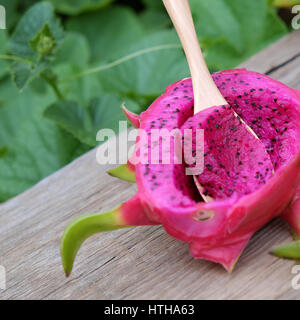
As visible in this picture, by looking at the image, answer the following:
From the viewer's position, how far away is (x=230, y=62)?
5.22 feet

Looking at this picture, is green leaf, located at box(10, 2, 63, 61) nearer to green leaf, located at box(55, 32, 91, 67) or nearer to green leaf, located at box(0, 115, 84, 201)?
green leaf, located at box(0, 115, 84, 201)

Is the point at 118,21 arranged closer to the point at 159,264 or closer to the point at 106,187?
the point at 106,187

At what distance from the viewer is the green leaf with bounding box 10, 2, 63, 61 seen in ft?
4.35

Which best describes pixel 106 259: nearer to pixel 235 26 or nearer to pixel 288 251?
pixel 288 251

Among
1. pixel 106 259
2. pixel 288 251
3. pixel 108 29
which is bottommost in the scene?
pixel 106 259

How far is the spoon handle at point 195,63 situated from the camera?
888mm

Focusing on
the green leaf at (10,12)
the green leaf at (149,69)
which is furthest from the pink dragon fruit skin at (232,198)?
the green leaf at (10,12)

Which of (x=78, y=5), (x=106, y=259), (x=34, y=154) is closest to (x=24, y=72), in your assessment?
(x=34, y=154)

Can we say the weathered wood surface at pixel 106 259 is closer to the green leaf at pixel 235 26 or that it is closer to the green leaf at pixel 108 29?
the green leaf at pixel 235 26

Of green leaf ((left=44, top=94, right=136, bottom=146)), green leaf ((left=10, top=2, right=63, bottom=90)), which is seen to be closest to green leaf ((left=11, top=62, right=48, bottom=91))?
green leaf ((left=10, top=2, right=63, bottom=90))

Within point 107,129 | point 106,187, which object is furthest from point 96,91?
point 106,187

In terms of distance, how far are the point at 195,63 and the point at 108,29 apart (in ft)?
4.05

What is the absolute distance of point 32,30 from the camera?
4.49ft

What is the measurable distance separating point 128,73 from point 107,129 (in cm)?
30
